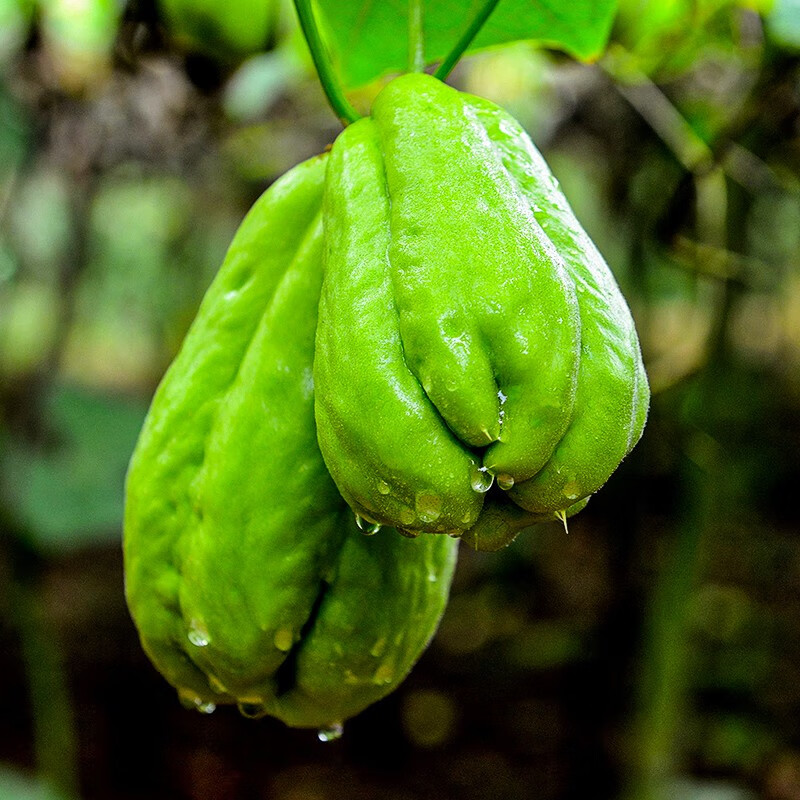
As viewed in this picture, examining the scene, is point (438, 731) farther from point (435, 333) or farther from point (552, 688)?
point (435, 333)

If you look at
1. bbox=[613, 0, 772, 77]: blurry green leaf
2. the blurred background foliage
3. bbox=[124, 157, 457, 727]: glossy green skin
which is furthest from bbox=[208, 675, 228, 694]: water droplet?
bbox=[613, 0, 772, 77]: blurry green leaf

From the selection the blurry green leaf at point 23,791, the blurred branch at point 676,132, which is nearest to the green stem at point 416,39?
the blurred branch at point 676,132

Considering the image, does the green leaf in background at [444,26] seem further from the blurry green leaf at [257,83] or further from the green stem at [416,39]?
the blurry green leaf at [257,83]

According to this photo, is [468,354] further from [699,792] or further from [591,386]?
[699,792]

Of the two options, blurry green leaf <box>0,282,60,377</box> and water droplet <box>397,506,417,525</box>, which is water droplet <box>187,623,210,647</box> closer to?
water droplet <box>397,506,417,525</box>

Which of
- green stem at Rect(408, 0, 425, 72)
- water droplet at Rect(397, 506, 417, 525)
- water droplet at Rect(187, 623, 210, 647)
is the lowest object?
water droplet at Rect(187, 623, 210, 647)

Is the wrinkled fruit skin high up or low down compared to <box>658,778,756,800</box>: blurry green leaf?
up
